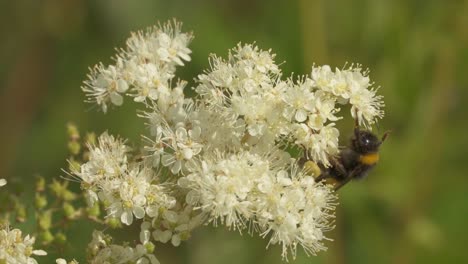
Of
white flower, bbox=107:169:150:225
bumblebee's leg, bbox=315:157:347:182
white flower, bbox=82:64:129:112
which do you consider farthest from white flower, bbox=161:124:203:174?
bumblebee's leg, bbox=315:157:347:182

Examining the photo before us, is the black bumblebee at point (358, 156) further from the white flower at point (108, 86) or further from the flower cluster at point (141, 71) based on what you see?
the white flower at point (108, 86)

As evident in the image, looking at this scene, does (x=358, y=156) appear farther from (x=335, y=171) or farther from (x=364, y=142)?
(x=335, y=171)

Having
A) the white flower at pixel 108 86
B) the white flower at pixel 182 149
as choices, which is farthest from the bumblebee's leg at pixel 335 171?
the white flower at pixel 108 86

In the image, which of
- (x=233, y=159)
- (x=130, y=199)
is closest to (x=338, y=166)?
(x=233, y=159)

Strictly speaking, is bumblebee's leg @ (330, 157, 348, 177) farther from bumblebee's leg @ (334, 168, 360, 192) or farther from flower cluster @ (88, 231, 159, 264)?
flower cluster @ (88, 231, 159, 264)

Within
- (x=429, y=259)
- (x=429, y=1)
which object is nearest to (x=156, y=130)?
(x=429, y=259)

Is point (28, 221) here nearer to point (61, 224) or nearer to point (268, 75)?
point (61, 224)

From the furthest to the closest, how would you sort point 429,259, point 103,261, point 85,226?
point 429,259, point 85,226, point 103,261
